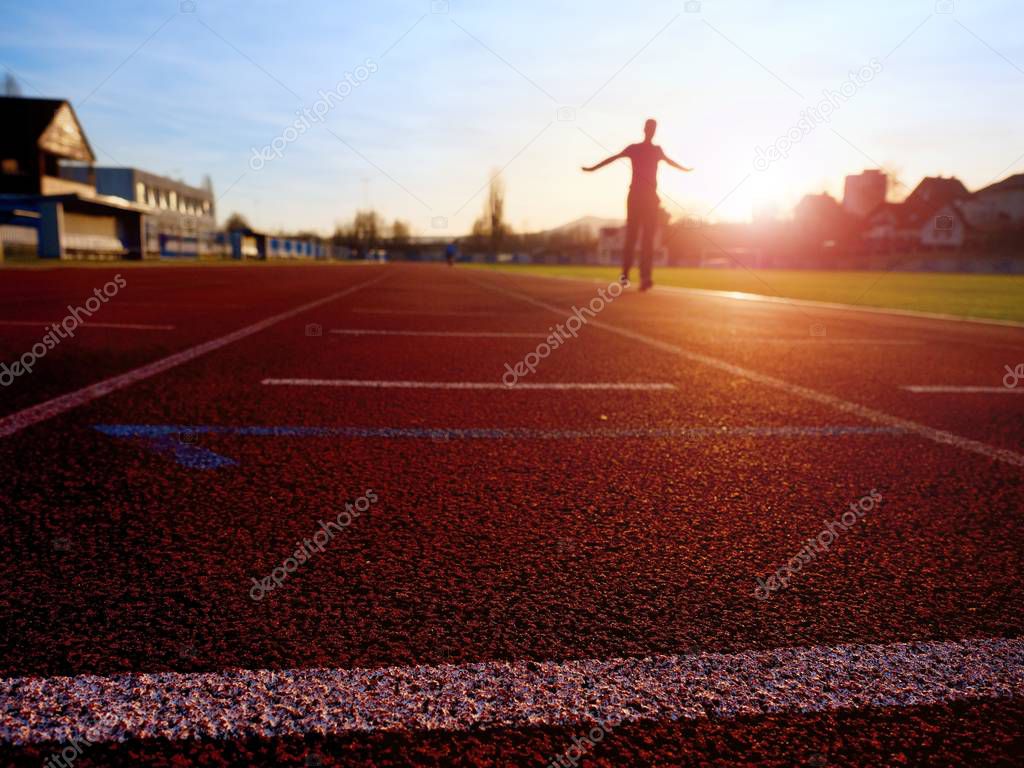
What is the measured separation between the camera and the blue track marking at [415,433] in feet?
9.82

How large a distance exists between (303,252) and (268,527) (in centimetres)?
9491

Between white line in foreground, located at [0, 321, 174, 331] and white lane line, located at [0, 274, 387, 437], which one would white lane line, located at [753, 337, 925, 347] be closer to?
white lane line, located at [0, 274, 387, 437]

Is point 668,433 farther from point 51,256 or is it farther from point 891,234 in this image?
point 891,234

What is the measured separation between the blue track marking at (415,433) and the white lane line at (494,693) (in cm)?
162

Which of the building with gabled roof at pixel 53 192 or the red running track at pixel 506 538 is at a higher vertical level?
the building with gabled roof at pixel 53 192

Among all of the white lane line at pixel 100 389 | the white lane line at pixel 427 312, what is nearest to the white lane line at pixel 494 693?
the white lane line at pixel 100 389

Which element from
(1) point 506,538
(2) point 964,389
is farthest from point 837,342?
(1) point 506,538

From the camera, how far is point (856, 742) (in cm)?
121

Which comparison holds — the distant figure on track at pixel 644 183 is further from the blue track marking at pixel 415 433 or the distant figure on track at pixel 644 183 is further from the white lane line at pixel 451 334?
the blue track marking at pixel 415 433

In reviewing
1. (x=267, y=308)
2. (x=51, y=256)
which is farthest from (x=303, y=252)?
(x=267, y=308)

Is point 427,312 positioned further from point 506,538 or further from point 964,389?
point 506,538

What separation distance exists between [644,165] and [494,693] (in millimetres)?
11207

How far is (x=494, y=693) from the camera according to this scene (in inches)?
51.3

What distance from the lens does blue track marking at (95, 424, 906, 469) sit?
9.82 ft
